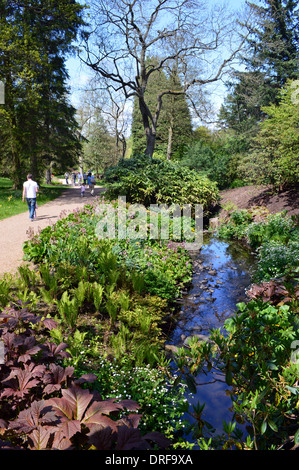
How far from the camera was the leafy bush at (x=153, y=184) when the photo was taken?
10602mm

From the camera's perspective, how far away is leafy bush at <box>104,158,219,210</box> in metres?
10.6

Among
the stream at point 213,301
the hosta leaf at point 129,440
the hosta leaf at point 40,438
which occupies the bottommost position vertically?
the stream at point 213,301

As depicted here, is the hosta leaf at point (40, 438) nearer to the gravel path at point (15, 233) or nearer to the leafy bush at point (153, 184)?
the gravel path at point (15, 233)

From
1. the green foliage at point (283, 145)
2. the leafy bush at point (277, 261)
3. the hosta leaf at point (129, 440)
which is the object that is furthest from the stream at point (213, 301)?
the green foliage at point (283, 145)

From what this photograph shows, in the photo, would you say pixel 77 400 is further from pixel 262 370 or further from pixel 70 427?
pixel 262 370

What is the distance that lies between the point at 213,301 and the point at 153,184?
605cm

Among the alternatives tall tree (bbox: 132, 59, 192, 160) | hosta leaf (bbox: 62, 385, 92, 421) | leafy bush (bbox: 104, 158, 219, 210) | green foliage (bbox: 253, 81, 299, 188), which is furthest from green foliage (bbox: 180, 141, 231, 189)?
hosta leaf (bbox: 62, 385, 92, 421)

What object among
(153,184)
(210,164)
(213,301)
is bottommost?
(213,301)

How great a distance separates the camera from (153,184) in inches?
423

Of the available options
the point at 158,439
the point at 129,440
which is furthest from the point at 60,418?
the point at 158,439

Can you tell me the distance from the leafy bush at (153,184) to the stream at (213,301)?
258cm

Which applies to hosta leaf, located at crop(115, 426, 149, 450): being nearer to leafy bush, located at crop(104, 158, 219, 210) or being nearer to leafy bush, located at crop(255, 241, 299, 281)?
leafy bush, located at crop(255, 241, 299, 281)

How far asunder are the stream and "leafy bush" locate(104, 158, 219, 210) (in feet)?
8.48

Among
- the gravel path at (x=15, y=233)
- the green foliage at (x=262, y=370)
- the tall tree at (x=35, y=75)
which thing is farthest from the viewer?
the tall tree at (x=35, y=75)
